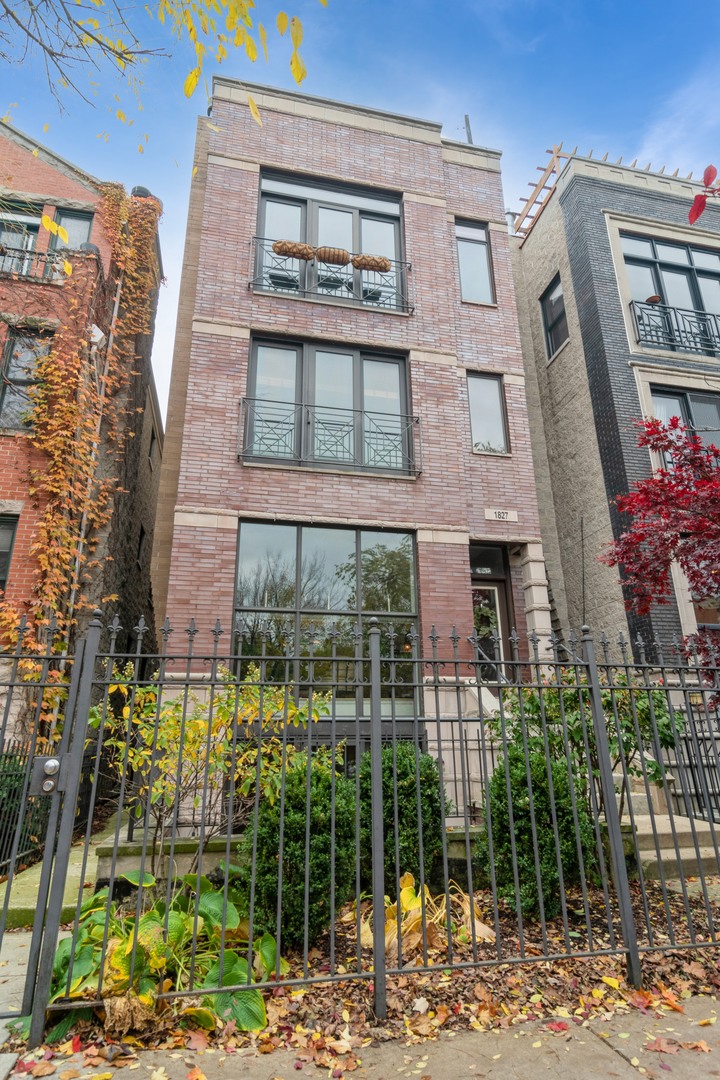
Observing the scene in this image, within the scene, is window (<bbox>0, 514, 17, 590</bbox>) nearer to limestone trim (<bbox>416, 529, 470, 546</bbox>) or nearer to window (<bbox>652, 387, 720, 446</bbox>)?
limestone trim (<bbox>416, 529, 470, 546</bbox>)

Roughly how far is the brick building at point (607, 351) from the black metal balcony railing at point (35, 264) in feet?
33.8

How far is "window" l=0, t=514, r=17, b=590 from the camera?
8938 millimetres

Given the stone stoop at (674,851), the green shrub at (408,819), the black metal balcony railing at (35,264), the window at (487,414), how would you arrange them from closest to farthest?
the green shrub at (408,819)
the stone stoop at (674,851)
the black metal balcony railing at (35,264)
the window at (487,414)

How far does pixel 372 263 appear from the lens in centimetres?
1140

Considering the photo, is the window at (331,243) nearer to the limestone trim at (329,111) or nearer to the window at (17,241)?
the limestone trim at (329,111)

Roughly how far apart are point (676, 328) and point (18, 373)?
13.2 meters

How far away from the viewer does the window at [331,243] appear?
11.2m

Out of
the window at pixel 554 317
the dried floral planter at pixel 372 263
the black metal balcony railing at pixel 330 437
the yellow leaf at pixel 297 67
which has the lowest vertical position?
the yellow leaf at pixel 297 67

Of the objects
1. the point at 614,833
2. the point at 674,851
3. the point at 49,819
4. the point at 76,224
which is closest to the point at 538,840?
the point at 614,833

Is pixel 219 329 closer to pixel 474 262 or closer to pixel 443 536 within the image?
pixel 443 536

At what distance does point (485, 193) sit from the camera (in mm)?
13109

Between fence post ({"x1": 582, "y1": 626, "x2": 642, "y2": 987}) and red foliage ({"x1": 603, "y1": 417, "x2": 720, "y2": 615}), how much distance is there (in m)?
4.26

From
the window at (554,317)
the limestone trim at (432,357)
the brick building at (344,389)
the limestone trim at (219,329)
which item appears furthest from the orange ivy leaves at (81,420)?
the window at (554,317)

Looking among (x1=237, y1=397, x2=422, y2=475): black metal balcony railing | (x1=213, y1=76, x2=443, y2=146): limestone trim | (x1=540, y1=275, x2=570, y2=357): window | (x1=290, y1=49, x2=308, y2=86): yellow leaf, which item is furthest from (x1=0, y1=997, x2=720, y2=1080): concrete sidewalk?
(x1=213, y1=76, x2=443, y2=146): limestone trim
